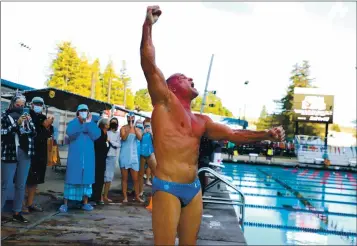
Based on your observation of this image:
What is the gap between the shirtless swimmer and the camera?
84.8 inches

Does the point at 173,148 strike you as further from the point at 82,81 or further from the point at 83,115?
the point at 82,81

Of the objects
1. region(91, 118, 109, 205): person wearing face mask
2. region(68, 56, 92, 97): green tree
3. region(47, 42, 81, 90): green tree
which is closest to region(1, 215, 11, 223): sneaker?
region(91, 118, 109, 205): person wearing face mask

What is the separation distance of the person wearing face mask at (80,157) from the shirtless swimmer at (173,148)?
11.2ft

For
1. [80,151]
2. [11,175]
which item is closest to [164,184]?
[11,175]

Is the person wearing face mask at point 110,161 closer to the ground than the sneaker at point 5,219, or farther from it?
farther from it

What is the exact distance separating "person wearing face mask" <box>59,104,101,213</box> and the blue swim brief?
3.50 metres

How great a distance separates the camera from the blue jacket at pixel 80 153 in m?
5.50

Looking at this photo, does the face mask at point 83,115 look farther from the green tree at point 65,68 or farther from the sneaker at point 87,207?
the green tree at point 65,68

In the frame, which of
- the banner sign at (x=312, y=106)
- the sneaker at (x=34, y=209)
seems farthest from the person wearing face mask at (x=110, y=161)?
the banner sign at (x=312, y=106)

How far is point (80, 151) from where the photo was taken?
555cm

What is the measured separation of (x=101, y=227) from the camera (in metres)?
4.77

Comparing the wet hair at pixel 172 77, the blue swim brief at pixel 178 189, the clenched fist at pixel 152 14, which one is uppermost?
the clenched fist at pixel 152 14

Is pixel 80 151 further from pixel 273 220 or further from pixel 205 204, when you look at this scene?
pixel 273 220

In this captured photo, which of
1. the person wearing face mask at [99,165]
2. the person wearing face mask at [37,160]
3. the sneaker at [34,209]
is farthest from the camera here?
the person wearing face mask at [99,165]
